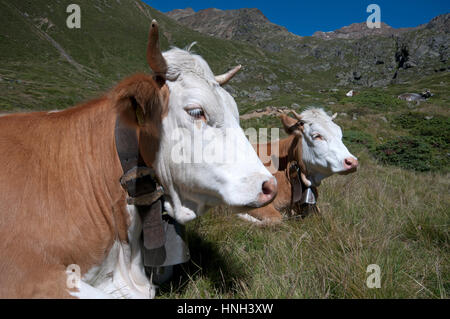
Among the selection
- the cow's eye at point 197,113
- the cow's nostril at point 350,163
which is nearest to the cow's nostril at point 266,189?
the cow's eye at point 197,113

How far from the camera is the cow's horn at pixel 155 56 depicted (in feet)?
5.25

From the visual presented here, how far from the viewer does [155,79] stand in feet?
6.30

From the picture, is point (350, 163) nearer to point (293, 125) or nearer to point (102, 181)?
point (293, 125)

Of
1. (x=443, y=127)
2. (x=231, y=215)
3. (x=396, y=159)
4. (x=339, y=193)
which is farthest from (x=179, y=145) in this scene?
(x=443, y=127)

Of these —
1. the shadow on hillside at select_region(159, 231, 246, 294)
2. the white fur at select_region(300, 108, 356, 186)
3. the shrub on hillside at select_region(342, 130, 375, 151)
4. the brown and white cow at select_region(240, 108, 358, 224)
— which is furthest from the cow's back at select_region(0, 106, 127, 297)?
the shrub on hillside at select_region(342, 130, 375, 151)

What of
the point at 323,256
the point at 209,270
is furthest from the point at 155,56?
the point at 323,256

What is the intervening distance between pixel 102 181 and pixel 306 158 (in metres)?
3.35

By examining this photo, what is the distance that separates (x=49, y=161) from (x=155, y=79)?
36.4 inches

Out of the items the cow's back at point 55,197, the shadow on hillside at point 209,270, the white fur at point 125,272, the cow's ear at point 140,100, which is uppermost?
the cow's ear at point 140,100

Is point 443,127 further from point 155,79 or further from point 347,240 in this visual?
point 155,79

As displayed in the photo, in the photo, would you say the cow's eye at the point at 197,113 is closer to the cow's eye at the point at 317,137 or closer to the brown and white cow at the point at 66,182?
the brown and white cow at the point at 66,182

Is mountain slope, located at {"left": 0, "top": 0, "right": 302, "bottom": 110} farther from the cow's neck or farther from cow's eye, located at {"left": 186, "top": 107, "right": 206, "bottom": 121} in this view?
cow's eye, located at {"left": 186, "top": 107, "right": 206, "bottom": 121}

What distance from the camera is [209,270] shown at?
2.66 m

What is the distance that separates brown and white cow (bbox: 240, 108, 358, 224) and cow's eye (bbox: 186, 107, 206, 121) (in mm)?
2465
